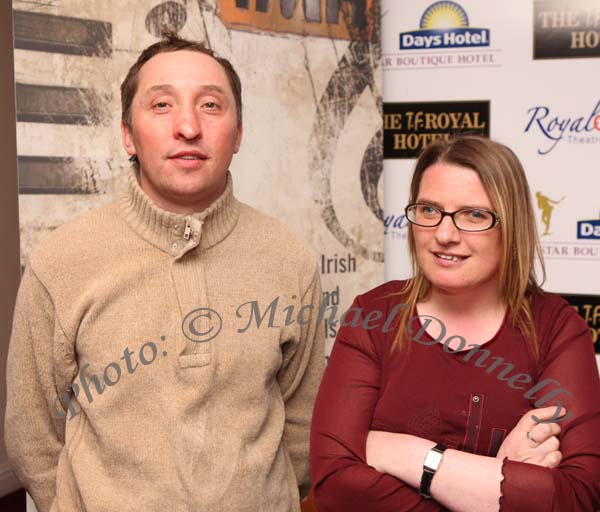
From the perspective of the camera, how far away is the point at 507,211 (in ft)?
4.57

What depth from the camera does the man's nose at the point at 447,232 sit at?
1.39 m

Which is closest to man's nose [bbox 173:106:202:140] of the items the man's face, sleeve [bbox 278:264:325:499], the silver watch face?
the man's face

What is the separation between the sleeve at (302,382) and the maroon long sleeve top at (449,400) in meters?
0.23

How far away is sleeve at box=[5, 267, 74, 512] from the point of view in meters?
1.56

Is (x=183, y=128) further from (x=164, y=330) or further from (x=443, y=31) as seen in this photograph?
(x=443, y=31)

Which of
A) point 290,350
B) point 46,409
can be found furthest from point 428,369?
point 46,409

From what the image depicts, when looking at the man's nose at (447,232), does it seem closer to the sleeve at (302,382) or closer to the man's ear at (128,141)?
the sleeve at (302,382)

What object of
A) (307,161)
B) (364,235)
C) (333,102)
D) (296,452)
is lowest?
(296,452)

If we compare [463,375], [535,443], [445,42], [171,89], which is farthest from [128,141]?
[445,42]

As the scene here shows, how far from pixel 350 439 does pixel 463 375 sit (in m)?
0.23

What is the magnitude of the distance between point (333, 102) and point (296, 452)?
1.25 metres

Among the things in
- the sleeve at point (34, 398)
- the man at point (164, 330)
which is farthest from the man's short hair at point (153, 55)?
the sleeve at point (34, 398)

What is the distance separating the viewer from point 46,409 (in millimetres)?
1639

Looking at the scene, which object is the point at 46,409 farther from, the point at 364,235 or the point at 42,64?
the point at 364,235
